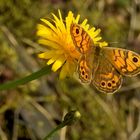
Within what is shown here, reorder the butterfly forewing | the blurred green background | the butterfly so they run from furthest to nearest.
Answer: the blurred green background < the butterfly forewing < the butterfly

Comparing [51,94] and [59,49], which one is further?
[51,94]

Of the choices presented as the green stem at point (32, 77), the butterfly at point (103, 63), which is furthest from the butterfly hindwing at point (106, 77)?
the green stem at point (32, 77)

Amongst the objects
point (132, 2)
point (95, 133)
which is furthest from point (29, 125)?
point (132, 2)

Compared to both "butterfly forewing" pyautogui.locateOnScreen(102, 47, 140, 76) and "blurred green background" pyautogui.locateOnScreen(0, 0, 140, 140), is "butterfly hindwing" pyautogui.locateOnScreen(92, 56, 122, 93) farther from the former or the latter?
"blurred green background" pyautogui.locateOnScreen(0, 0, 140, 140)

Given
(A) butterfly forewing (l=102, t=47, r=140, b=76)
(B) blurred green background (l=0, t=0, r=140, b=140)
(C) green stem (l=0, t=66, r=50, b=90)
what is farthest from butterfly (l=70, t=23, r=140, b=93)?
(B) blurred green background (l=0, t=0, r=140, b=140)

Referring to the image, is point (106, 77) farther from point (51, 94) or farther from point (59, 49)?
point (51, 94)

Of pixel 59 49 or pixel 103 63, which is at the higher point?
pixel 59 49

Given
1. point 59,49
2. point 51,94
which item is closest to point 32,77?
point 59,49
